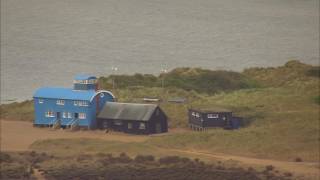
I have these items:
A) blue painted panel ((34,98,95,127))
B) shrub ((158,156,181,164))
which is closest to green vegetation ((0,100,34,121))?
blue painted panel ((34,98,95,127))

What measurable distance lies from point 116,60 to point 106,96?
5.17 meters

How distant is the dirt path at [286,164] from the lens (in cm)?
527

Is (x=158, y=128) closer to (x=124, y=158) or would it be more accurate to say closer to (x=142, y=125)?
(x=142, y=125)

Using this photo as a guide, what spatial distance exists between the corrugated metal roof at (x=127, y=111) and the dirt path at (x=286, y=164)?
0.94 metres

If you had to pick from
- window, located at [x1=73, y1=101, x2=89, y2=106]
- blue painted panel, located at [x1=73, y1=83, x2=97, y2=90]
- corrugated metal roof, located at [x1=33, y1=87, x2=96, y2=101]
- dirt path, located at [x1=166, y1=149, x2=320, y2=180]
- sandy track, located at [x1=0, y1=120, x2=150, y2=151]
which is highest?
blue painted panel, located at [x1=73, y1=83, x2=97, y2=90]

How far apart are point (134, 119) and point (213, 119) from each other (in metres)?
0.59

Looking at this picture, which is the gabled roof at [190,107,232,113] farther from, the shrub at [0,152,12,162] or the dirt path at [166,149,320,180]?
the shrub at [0,152,12,162]

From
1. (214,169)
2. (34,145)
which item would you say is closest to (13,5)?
(34,145)

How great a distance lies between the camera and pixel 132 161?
5.39 metres

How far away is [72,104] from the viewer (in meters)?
6.97

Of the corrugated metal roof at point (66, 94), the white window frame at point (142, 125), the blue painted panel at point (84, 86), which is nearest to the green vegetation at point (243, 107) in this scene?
the white window frame at point (142, 125)

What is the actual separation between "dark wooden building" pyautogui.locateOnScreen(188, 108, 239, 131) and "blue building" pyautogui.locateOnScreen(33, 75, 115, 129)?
2.44 feet

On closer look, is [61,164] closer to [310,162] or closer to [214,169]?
[214,169]

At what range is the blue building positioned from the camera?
22.7 ft
